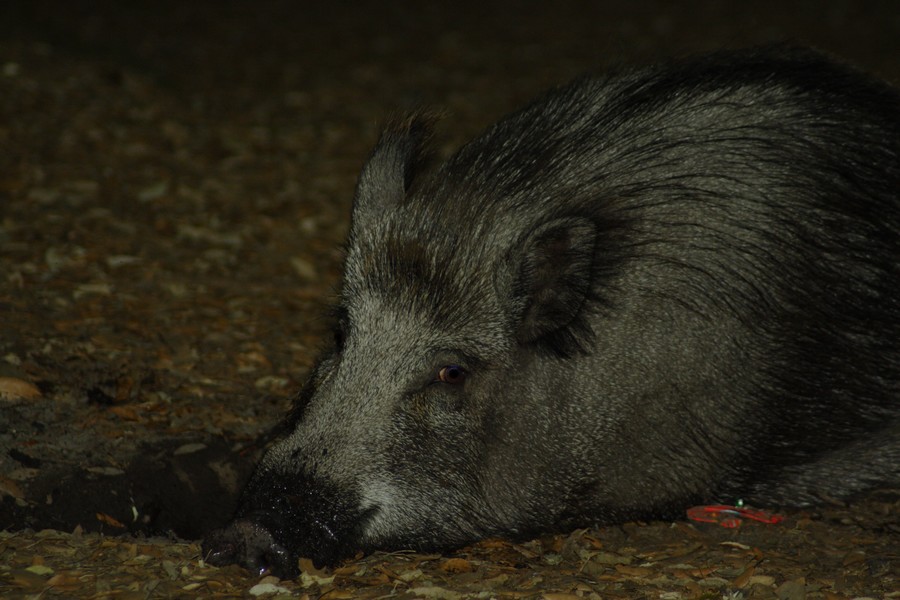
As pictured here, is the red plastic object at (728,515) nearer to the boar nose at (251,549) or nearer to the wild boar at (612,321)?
the wild boar at (612,321)

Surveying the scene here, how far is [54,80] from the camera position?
914cm

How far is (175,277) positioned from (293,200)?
75.7 inches

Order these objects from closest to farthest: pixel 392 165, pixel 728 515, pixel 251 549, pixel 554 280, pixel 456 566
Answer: pixel 251 549, pixel 456 566, pixel 554 280, pixel 728 515, pixel 392 165

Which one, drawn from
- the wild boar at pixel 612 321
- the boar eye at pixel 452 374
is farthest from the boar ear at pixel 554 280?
the boar eye at pixel 452 374

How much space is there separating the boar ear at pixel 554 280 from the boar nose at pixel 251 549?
121 centimetres

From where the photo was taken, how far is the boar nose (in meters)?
3.61

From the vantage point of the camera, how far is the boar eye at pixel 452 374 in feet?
13.5

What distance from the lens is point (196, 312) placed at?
19.6ft

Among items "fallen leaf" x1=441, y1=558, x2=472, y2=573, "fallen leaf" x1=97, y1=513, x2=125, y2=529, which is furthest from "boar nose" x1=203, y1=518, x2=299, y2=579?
"fallen leaf" x1=97, y1=513, x2=125, y2=529

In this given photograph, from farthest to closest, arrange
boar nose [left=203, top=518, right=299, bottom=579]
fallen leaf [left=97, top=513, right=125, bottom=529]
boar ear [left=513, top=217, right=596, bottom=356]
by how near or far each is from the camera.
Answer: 1. fallen leaf [left=97, top=513, right=125, bottom=529]
2. boar ear [left=513, top=217, right=596, bottom=356]
3. boar nose [left=203, top=518, right=299, bottom=579]

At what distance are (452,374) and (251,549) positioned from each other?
100 cm

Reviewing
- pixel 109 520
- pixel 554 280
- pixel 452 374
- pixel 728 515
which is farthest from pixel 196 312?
pixel 728 515

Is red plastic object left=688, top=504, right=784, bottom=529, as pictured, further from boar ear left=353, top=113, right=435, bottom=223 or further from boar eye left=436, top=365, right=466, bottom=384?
boar ear left=353, top=113, right=435, bottom=223

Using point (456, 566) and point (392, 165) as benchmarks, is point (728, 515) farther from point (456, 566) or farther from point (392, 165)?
point (392, 165)
